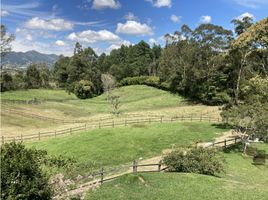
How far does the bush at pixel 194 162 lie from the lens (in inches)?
916

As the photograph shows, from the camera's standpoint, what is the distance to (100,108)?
7312 centimetres

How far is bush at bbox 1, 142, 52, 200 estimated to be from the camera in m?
12.8

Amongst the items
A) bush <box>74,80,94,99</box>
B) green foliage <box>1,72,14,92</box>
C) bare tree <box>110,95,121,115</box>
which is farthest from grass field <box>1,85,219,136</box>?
green foliage <box>1,72,14,92</box>

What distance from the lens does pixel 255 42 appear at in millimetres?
38812

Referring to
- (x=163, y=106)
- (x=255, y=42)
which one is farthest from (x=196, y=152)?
(x=163, y=106)

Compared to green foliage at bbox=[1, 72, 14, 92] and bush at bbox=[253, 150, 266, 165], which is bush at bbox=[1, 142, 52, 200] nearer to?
bush at bbox=[253, 150, 266, 165]

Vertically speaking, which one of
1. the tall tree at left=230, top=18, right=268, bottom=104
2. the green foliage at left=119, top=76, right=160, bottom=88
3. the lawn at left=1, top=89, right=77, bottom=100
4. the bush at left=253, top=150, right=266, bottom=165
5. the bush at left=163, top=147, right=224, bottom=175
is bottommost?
the bush at left=253, top=150, right=266, bottom=165

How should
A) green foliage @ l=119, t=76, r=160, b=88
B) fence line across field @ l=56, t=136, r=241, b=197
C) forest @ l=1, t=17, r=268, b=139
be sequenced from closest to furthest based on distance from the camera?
fence line across field @ l=56, t=136, r=241, b=197 < forest @ l=1, t=17, r=268, b=139 < green foliage @ l=119, t=76, r=160, b=88

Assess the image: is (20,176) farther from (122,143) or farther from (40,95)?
(40,95)

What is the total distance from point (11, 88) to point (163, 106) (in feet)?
176

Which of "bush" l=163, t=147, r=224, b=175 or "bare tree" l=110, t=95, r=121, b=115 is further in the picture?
"bare tree" l=110, t=95, r=121, b=115

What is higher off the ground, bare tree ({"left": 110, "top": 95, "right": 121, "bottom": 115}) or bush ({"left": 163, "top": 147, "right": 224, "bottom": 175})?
bare tree ({"left": 110, "top": 95, "right": 121, "bottom": 115})

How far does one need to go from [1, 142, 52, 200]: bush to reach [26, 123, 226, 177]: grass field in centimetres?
1119

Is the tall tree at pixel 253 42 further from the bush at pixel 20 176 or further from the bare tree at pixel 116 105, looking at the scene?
the bush at pixel 20 176
